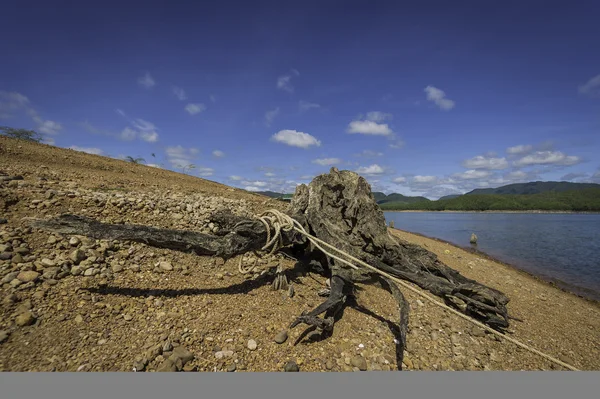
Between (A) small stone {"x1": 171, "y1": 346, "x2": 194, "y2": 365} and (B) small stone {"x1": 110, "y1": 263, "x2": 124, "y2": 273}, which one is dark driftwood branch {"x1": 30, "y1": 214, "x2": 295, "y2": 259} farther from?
(A) small stone {"x1": 171, "y1": 346, "x2": 194, "y2": 365}

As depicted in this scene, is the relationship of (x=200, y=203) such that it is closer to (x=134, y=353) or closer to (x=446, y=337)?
(x=134, y=353)

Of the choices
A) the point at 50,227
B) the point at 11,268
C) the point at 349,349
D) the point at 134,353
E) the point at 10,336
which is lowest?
the point at 349,349

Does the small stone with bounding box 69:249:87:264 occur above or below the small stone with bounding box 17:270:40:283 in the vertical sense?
above

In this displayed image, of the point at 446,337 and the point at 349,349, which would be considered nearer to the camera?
the point at 349,349

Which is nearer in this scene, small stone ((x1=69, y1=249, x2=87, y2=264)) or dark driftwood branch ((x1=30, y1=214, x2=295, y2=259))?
dark driftwood branch ((x1=30, y1=214, x2=295, y2=259))

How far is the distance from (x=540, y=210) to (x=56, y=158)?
436 ft

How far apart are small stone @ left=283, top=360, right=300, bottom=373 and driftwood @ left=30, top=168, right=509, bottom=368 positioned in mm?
399

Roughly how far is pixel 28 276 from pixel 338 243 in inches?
168

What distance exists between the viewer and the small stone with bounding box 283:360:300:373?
9.34ft

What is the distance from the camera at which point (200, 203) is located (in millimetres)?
6281

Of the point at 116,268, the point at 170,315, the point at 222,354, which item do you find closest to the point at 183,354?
the point at 222,354

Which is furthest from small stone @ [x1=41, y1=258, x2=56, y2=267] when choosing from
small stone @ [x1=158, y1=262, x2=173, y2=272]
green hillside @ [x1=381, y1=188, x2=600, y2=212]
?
green hillside @ [x1=381, y1=188, x2=600, y2=212]

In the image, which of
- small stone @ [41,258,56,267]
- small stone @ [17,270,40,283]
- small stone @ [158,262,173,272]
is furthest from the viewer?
small stone @ [158,262,173,272]

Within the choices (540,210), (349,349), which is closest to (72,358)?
(349,349)
